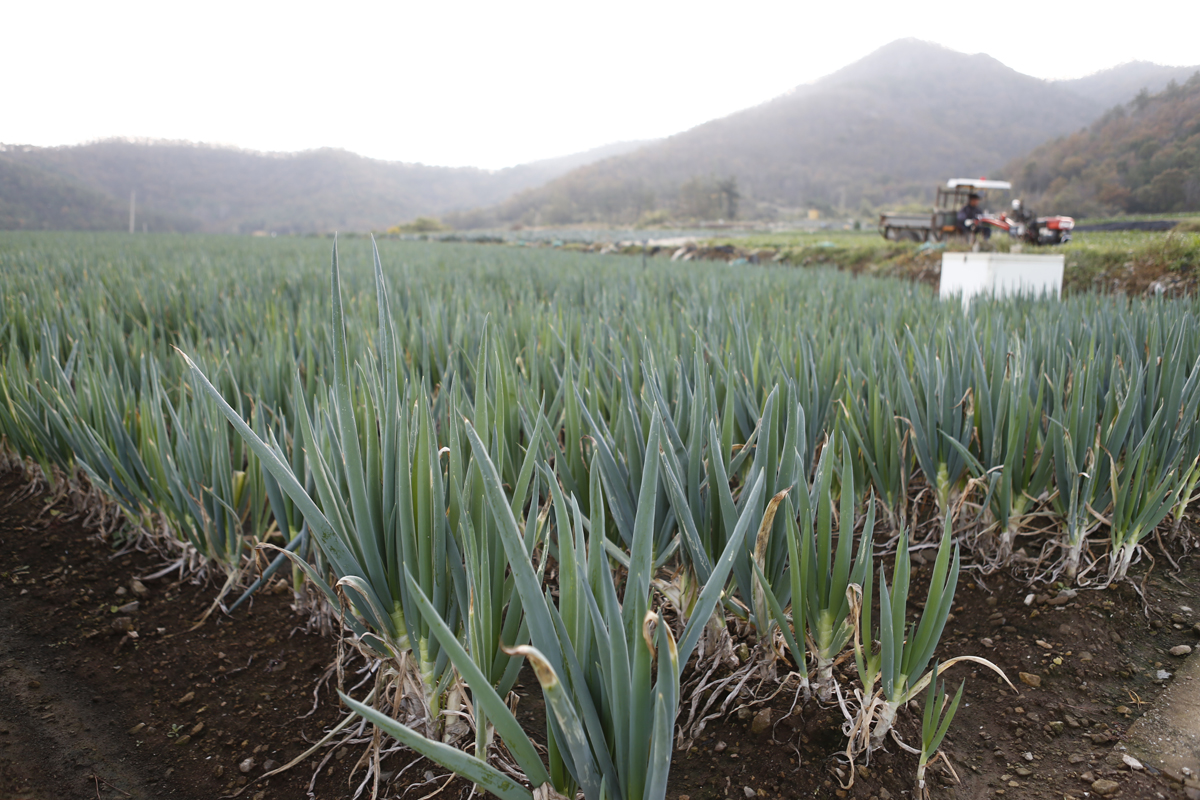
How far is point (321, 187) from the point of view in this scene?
89.8m

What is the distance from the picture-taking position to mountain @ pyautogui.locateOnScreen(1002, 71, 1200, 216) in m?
4.61

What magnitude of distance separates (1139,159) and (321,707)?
23.5ft

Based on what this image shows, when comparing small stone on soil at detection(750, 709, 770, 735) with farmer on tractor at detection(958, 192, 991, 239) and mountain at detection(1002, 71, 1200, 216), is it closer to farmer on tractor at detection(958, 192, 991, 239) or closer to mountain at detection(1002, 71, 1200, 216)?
mountain at detection(1002, 71, 1200, 216)

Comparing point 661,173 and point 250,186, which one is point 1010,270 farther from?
point 250,186

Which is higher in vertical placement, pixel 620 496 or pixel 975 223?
pixel 975 223

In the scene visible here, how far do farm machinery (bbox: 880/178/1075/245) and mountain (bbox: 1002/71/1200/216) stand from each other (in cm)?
146

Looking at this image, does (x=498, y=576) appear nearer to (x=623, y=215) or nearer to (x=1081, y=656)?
(x=1081, y=656)

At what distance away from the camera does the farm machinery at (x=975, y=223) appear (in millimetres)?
9867

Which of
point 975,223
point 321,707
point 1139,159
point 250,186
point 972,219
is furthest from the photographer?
point 250,186

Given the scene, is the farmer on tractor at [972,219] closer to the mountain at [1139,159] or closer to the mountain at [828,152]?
the mountain at [1139,159]

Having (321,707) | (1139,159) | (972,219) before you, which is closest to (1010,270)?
(1139,159)

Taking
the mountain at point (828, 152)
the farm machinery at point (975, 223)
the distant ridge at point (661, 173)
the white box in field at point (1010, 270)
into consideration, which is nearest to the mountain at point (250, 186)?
the distant ridge at point (661, 173)

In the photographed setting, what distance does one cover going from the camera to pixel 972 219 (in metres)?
12.0

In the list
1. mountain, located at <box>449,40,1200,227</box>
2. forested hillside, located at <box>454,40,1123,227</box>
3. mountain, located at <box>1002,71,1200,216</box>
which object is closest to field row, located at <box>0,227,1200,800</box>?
mountain, located at <box>1002,71,1200,216</box>
